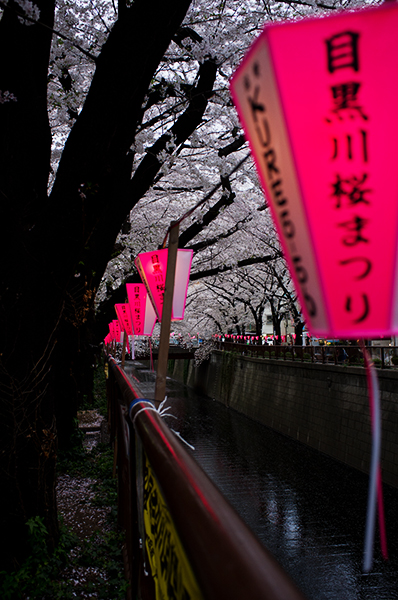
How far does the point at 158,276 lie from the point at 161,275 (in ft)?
0.31

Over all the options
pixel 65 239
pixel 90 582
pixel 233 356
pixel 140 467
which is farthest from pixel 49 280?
pixel 233 356

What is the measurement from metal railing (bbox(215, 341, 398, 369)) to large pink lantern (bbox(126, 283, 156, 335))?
19.3 ft

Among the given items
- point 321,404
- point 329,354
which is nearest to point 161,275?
point 329,354

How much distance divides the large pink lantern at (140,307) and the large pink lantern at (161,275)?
3295mm

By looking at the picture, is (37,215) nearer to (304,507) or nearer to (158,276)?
(158,276)

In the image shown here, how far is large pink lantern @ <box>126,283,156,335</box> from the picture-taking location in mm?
12859

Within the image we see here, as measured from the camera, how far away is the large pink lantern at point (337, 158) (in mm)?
1880

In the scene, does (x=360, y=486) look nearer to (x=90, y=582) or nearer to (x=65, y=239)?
(x=90, y=582)

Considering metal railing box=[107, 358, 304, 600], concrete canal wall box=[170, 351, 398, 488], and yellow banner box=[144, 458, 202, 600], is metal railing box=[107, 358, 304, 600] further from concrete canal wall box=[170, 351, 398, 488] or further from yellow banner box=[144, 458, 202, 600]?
concrete canal wall box=[170, 351, 398, 488]

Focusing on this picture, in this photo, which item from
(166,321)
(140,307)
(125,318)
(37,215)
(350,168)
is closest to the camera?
(350,168)

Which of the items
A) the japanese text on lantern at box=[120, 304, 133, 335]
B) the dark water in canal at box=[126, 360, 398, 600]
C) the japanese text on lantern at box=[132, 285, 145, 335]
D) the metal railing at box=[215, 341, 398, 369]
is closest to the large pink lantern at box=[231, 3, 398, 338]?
the dark water in canal at box=[126, 360, 398, 600]

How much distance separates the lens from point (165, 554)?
6.14 ft

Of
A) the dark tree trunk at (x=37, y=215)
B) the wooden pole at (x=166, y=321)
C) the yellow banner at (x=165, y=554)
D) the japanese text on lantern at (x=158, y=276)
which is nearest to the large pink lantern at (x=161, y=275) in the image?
the japanese text on lantern at (x=158, y=276)

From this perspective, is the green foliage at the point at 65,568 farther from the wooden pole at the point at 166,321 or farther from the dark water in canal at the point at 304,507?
the wooden pole at the point at 166,321
